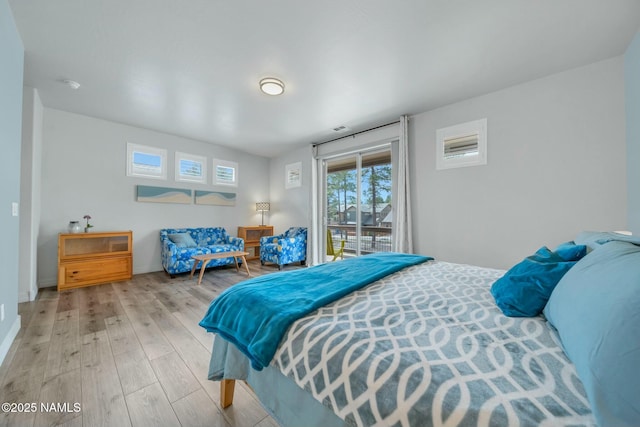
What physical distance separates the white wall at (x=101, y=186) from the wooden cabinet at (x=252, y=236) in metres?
0.79

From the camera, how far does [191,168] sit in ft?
16.3

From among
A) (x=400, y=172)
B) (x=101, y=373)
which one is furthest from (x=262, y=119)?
(x=101, y=373)

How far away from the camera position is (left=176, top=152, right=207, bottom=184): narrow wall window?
15.7 feet

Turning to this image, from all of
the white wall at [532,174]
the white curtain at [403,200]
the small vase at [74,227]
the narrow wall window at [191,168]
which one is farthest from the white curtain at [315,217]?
the small vase at [74,227]

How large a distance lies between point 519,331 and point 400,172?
10.2 feet

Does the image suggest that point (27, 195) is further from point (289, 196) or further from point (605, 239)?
point (605, 239)

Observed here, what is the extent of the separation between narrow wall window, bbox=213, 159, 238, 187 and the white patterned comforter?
16.2 feet

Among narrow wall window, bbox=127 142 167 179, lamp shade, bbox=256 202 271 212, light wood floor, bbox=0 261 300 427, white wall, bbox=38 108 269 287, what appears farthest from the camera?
lamp shade, bbox=256 202 271 212

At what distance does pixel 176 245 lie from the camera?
420cm

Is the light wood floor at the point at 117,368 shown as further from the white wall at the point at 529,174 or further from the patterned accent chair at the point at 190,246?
the white wall at the point at 529,174

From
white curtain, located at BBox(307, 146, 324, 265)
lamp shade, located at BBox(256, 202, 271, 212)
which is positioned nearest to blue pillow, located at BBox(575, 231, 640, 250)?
white curtain, located at BBox(307, 146, 324, 265)

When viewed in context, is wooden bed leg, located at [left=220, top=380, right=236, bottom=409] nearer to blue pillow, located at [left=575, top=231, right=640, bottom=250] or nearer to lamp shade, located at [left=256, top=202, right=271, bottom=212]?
blue pillow, located at [left=575, top=231, right=640, bottom=250]

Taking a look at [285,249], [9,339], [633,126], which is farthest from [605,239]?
[285,249]

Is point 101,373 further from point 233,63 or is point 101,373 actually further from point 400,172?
point 400,172
